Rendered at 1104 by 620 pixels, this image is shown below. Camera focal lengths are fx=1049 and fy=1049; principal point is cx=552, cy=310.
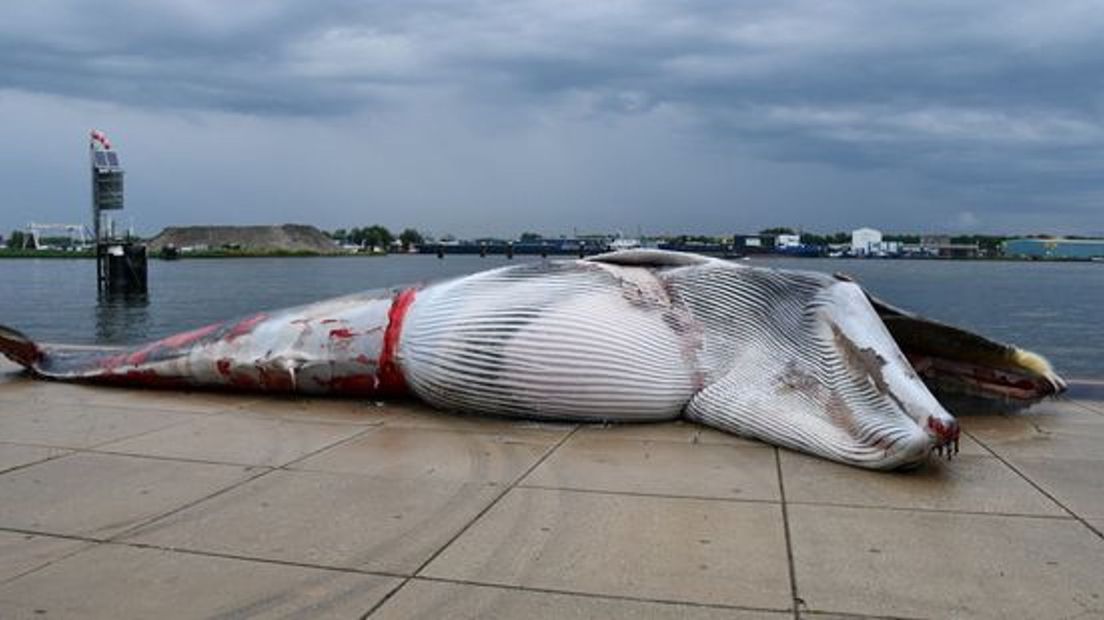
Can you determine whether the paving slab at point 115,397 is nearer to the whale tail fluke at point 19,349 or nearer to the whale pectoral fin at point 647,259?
the whale tail fluke at point 19,349

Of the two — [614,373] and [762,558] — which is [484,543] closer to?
[762,558]

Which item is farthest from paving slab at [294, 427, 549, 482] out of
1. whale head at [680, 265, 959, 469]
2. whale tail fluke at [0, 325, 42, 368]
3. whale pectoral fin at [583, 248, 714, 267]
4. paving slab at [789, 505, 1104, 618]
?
whale tail fluke at [0, 325, 42, 368]

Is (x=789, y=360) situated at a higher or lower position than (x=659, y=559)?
higher

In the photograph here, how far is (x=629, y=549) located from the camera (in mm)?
4422

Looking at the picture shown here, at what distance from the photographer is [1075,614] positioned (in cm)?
372

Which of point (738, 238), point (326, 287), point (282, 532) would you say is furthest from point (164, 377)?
A: point (738, 238)

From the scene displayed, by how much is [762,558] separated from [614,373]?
2925mm

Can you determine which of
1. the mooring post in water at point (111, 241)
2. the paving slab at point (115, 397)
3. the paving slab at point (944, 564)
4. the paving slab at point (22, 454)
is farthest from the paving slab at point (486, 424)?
the mooring post in water at point (111, 241)

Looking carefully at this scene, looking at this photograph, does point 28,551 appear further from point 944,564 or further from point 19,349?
point 19,349

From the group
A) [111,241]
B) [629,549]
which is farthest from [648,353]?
[111,241]

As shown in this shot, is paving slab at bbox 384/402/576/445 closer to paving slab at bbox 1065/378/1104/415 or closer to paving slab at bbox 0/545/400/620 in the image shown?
paving slab at bbox 0/545/400/620

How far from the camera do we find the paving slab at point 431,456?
5.82 metres

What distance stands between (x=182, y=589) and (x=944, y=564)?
9.84 ft

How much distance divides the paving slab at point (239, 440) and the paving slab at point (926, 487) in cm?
293
